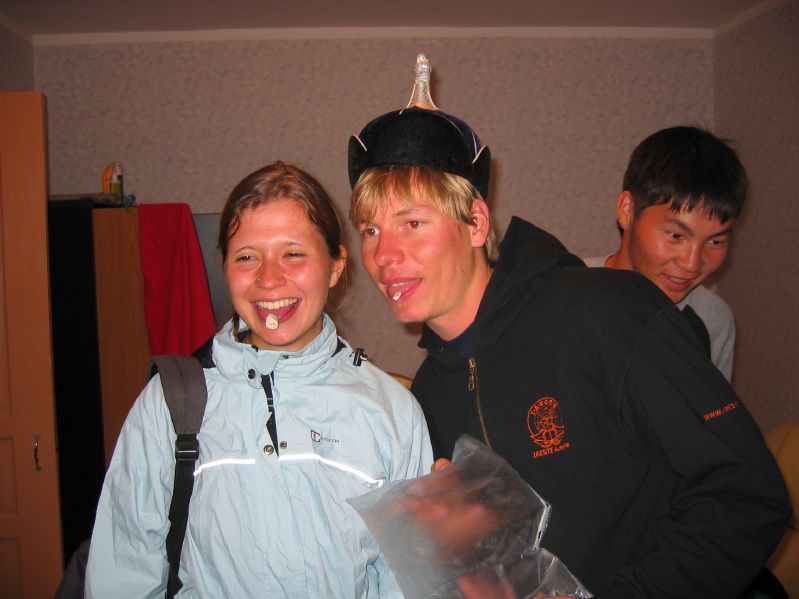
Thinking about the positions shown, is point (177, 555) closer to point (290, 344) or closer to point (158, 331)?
point (290, 344)

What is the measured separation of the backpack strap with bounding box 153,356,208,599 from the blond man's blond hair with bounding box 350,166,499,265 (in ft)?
1.70

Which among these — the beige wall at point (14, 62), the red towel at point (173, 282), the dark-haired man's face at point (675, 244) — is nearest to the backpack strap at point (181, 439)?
the dark-haired man's face at point (675, 244)

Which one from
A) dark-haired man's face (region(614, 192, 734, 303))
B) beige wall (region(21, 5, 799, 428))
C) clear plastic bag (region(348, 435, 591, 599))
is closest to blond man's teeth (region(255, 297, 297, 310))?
clear plastic bag (region(348, 435, 591, 599))

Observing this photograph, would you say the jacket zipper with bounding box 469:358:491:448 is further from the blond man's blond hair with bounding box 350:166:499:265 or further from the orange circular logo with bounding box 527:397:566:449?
the blond man's blond hair with bounding box 350:166:499:265

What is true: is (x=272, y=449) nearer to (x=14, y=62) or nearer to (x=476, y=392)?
(x=476, y=392)

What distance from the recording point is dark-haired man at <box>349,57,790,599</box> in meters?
0.94

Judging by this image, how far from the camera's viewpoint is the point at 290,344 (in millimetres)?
1334

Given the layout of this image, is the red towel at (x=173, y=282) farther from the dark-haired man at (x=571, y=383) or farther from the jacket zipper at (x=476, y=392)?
the jacket zipper at (x=476, y=392)

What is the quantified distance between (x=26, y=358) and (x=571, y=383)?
245 cm

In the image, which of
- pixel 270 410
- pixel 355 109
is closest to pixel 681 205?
pixel 270 410

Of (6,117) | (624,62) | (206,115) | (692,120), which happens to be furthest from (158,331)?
(692,120)

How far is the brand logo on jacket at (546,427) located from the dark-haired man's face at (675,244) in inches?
33.3

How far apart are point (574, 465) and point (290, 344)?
26.9 inches

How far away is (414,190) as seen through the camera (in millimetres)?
1211
